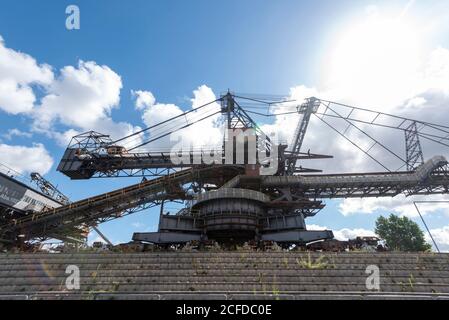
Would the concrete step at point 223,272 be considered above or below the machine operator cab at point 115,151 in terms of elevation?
below

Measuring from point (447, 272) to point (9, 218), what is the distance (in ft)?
131

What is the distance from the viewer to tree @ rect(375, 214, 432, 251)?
56312mm

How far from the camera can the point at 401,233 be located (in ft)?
195

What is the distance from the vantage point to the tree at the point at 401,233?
56.3m
